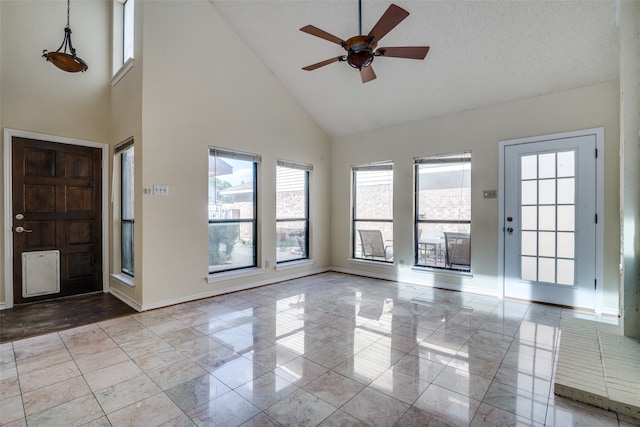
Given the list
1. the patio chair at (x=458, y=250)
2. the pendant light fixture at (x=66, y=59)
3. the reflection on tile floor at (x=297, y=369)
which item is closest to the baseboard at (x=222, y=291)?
the reflection on tile floor at (x=297, y=369)

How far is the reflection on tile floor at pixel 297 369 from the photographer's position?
1862mm

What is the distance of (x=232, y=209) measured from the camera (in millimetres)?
4738

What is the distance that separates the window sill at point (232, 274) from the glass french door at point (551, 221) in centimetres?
373

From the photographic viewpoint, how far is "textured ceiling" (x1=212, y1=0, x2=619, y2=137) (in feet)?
10.7

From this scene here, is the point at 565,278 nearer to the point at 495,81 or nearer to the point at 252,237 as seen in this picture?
the point at 495,81

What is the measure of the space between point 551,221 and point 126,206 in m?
6.01

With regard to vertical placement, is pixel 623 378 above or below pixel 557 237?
below

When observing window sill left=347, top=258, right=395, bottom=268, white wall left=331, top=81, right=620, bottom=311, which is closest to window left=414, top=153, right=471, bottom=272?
white wall left=331, top=81, right=620, bottom=311

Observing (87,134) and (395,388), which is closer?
(395,388)

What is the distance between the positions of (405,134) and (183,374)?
4641 millimetres

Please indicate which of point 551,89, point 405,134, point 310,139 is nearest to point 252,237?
point 310,139

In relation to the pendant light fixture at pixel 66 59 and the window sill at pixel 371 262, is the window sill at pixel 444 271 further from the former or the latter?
the pendant light fixture at pixel 66 59

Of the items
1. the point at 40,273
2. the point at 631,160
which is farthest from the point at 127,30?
the point at 631,160

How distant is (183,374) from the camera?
2320 mm
